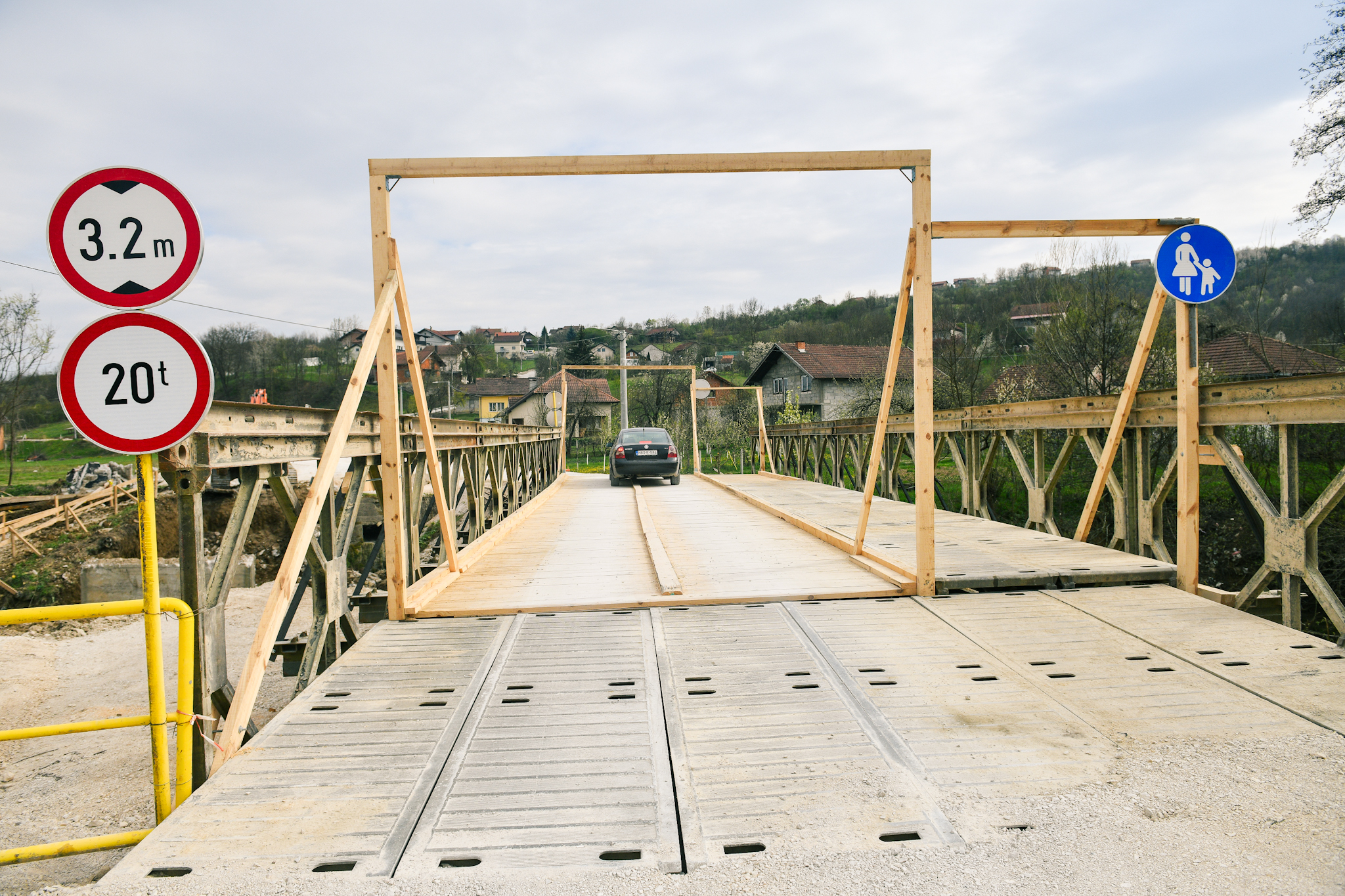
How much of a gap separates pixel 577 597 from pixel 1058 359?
1975 centimetres

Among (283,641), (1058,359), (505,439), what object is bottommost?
(283,641)

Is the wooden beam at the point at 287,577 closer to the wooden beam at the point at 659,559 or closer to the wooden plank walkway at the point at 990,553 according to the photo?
the wooden beam at the point at 659,559

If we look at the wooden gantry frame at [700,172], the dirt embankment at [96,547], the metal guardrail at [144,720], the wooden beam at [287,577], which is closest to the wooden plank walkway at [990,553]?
the wooden gantry frame at [700,172]

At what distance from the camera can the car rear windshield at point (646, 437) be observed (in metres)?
17.7

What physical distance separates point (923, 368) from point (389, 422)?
361 centimetres

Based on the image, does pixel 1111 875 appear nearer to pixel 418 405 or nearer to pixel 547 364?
pixel 418 405

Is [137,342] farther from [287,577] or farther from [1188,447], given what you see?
[1188,447]

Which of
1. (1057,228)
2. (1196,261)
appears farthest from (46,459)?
(1196,261)

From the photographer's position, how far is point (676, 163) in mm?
5336

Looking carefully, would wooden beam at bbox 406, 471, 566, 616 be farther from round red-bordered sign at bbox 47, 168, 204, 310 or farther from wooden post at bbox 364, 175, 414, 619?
round red-bordered sign at bbox 47, 168, 204, 310

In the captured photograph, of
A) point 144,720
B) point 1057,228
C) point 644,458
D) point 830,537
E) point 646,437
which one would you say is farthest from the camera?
point 646,437

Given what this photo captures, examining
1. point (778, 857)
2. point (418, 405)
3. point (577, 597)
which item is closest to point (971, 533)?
point (577, 597)

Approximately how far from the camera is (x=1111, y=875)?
2.21 meters

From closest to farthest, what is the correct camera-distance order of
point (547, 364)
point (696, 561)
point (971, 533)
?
point (696, 561)
point (971, 533)
point (547, 364)
